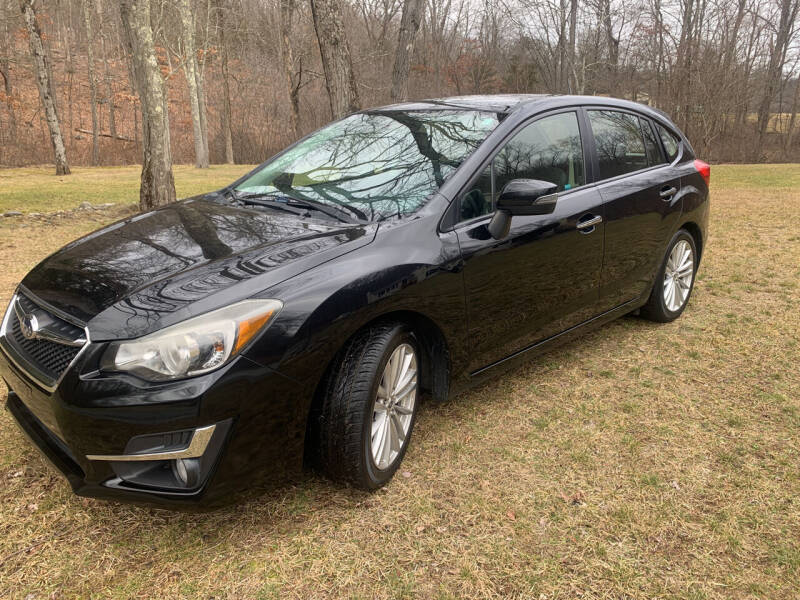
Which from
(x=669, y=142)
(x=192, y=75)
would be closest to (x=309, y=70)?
(x=192, y=75)

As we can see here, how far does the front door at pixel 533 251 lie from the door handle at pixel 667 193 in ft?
2.75

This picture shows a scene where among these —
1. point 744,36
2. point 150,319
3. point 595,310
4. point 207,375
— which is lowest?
point 595,310

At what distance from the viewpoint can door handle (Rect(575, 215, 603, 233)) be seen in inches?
135

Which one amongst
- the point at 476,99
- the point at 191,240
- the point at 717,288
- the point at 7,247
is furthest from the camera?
the point at 7,247

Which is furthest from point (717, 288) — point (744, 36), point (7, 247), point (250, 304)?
point (744, 36)

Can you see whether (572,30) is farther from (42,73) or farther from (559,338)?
(559,338)

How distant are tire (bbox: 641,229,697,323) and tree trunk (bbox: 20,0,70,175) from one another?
18.1 metres

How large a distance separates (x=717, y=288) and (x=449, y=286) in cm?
403

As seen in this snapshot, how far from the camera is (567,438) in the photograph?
312 cm

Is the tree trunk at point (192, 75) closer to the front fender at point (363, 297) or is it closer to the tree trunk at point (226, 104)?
the tree trunk at point (226, 104)

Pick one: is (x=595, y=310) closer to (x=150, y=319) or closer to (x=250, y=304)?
(x=250, y=304)

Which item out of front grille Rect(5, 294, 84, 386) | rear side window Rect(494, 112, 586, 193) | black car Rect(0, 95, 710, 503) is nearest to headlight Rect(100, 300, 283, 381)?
black car Rect(0, 95, 710, 503)

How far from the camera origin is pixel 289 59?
28.4 meters

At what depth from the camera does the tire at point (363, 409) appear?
7.74 ft
